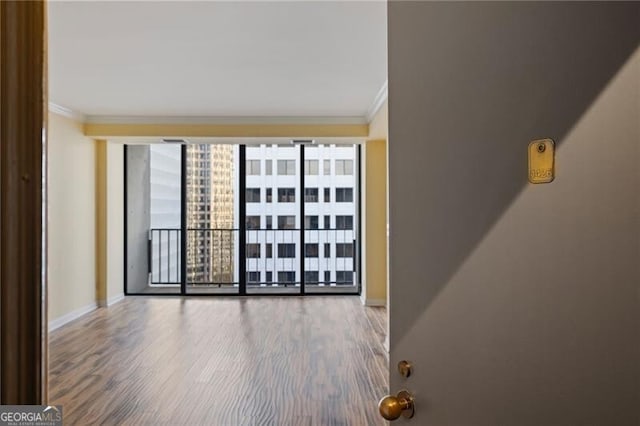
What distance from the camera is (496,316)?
90cm

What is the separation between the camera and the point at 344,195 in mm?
7145

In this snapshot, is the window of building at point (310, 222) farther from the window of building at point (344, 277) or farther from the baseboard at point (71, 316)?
the baseboard at point (71, 316)

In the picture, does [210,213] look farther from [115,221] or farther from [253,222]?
[115,221]

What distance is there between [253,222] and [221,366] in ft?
11.7

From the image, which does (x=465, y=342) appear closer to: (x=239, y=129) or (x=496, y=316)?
(x=496, y=316)

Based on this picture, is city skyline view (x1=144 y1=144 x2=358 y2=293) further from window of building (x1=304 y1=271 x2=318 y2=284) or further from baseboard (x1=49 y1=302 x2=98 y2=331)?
baseboard (x1=49 y1=302 x2=98 y2=331)

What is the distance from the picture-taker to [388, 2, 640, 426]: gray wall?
83 centimetres

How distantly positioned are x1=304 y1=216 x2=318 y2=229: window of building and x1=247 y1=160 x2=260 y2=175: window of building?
1078mm

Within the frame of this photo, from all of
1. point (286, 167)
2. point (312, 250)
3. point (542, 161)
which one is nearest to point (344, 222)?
point (312, 250)

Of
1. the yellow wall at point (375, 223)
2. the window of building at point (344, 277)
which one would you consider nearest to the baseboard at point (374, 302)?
the yellow wall at point (375, 223)

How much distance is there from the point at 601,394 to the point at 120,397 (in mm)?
3125

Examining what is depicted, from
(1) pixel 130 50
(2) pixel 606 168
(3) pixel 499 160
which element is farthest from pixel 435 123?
(1) pixel 130 50

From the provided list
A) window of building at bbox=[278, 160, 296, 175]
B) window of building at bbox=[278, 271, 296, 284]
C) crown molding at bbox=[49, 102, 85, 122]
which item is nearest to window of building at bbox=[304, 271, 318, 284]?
window of building at bbox=[278, 271, 296, 284]

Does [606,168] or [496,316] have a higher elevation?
[606,168]
